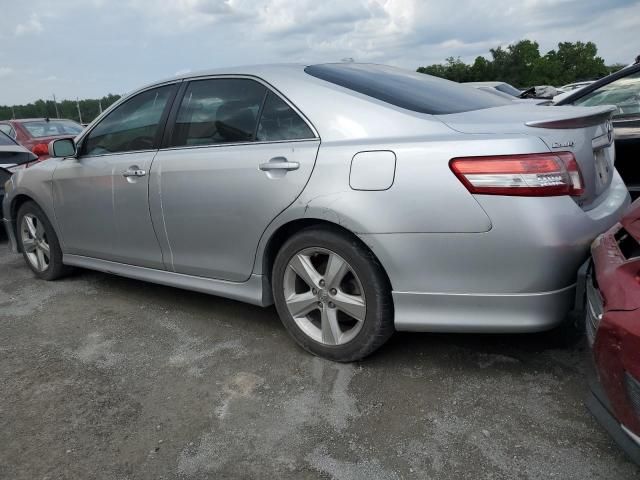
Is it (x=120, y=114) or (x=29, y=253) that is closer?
(x=120, y=114)

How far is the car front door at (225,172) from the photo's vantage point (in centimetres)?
290

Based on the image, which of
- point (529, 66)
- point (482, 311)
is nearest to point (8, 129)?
point (482, 311)

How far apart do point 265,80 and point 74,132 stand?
9150 mm

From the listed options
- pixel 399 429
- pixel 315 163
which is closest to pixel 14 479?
pixel 399 429

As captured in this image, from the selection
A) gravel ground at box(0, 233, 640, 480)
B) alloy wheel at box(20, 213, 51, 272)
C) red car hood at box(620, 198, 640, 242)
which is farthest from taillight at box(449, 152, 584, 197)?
alloy wheel at box(20, 213, 51, 272)

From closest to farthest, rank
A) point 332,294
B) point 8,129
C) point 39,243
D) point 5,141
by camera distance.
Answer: point 332,294 < point 39,243 < point 5,141 < point 8,129

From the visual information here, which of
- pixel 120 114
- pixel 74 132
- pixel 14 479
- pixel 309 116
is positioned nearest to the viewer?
pixel 14 479

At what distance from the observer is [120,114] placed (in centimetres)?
396

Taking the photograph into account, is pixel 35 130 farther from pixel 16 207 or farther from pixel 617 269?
pixel 617 269

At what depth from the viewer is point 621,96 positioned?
14.8 feet

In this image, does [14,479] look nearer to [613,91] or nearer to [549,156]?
[549,156]

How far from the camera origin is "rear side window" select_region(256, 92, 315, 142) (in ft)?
9.53

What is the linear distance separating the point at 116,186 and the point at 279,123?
1366mm

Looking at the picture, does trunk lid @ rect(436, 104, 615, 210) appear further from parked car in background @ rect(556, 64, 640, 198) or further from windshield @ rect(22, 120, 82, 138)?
windshield @ rect(22, 120, 82, 138)
